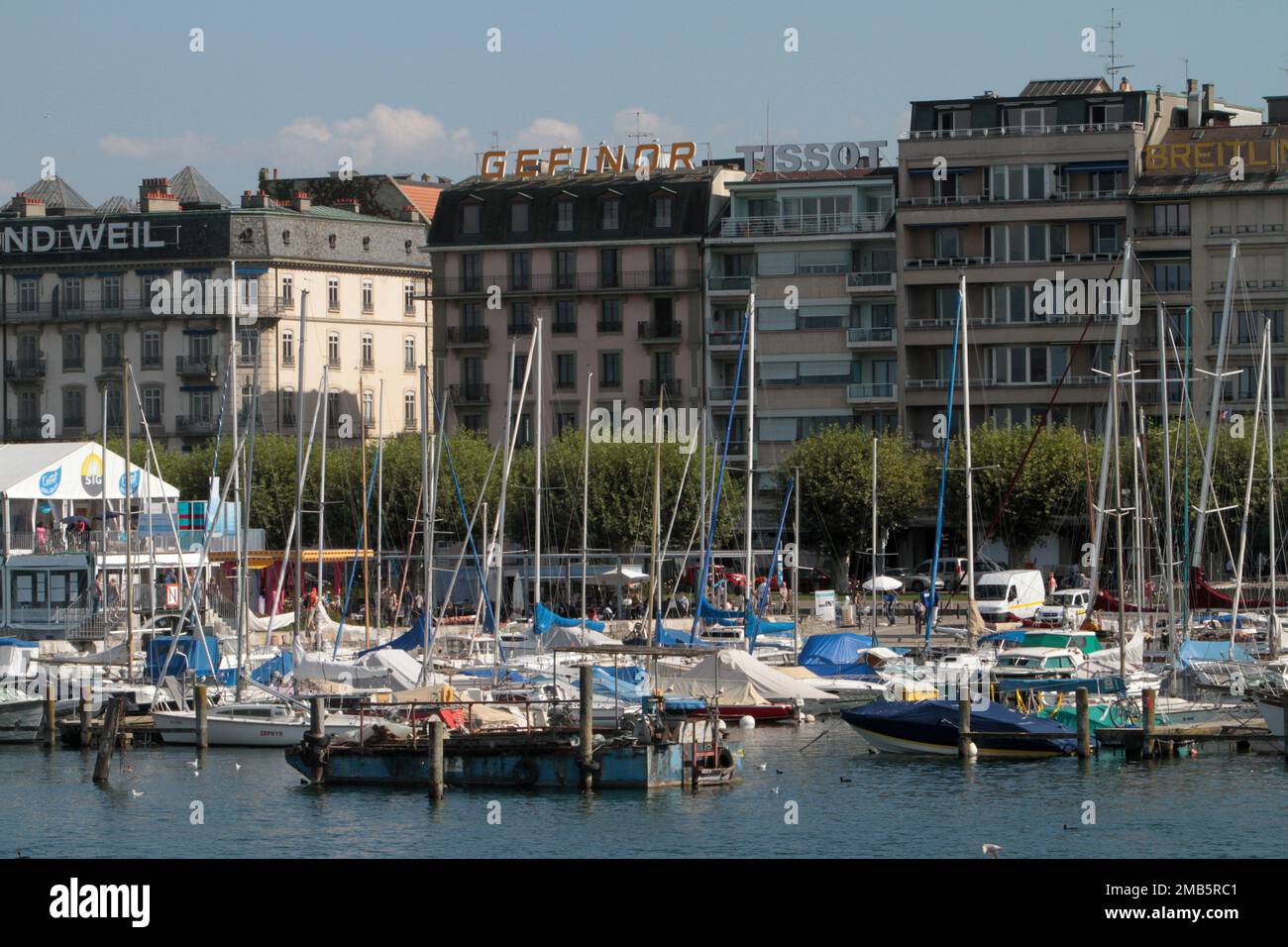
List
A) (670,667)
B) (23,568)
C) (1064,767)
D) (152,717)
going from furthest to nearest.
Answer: (23,568)
(670,667)
(152,717)
(1064,767)

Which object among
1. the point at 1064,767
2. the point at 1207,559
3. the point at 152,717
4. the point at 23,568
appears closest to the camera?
the point at 1064,767

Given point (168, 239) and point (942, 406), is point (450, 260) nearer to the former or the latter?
point (168, 239)

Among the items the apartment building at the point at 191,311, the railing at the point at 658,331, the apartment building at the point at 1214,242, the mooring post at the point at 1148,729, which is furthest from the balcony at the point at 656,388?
the mooring post at the point at 1148,729

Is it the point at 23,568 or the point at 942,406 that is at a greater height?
the point at 942,406

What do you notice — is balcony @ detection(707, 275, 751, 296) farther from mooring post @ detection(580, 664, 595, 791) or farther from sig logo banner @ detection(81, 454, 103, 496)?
mooring post @ detection(580, 664, 595, 791)

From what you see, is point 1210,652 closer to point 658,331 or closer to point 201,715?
point 201,715

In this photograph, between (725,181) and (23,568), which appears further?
(725,181)

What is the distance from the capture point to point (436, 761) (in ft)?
141

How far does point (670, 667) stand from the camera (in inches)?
2291

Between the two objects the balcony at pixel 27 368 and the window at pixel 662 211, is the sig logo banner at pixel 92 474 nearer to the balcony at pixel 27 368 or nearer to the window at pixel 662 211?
the window at pixel 662 211

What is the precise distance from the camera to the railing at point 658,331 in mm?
115688
